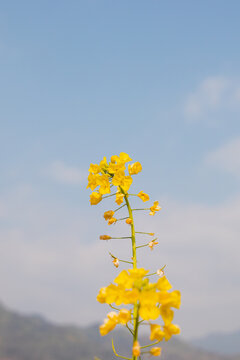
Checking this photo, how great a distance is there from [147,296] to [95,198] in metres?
1.72

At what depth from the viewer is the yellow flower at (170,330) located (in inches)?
144

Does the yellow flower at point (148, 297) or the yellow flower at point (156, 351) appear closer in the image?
the yellow flower at point (148, 297)

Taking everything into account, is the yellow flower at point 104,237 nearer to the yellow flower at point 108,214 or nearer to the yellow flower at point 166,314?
the yellow flower at point 108,214

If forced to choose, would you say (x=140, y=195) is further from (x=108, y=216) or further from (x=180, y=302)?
(x=180, y=302)

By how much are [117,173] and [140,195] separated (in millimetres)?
406

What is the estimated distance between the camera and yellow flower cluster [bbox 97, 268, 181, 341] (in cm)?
352

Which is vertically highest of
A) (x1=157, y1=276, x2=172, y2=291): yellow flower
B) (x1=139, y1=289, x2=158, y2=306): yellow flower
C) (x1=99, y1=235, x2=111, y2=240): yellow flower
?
(x1=99, y1=235, x2=111, y2=240): yellow flower

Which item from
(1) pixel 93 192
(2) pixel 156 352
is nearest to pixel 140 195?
(1) pixel 93 192

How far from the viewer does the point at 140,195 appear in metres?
5.00

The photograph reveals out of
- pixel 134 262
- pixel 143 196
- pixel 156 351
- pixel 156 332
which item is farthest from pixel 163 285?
pixel 143 196

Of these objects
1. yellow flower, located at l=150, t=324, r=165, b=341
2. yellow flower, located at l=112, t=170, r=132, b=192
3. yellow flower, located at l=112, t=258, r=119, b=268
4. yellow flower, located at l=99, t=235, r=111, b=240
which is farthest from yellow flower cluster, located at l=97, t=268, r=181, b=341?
yellow flower, located at l=112, t=170, r=132, b=192

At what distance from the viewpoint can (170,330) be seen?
3693 millimetres

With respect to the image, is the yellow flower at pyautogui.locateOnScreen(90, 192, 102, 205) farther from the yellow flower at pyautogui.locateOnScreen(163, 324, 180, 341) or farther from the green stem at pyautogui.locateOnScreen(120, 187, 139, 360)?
the yellow flower at pyautogui.locateOnScreen(163, 324, 180, 341)

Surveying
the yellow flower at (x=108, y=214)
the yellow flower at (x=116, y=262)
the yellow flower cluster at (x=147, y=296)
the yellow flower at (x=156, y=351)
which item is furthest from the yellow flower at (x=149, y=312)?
the yellow flower at (x=108, y=214)
